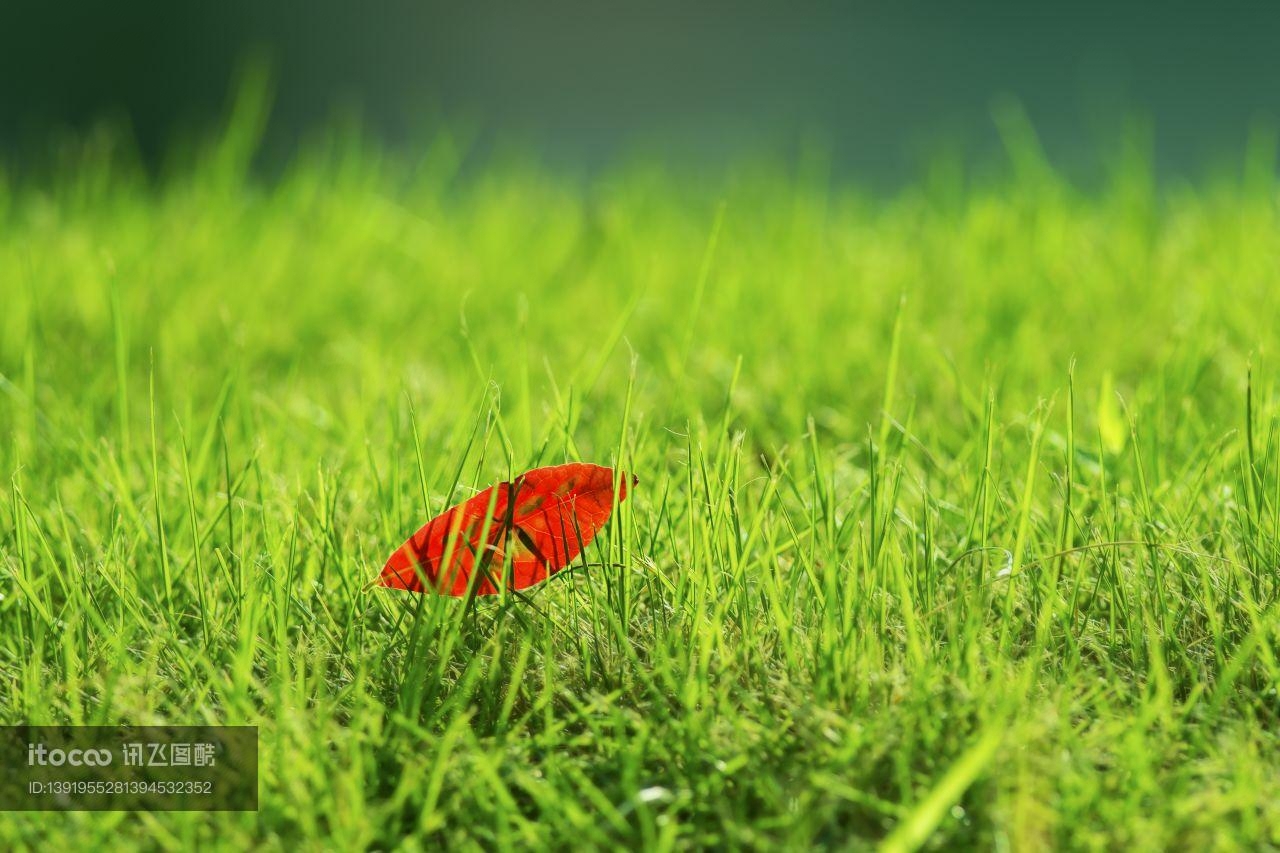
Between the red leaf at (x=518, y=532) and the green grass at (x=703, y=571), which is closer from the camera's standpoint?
the green grass at (x=703, y=571)

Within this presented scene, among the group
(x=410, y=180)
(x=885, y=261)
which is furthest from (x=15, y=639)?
(x=410, y=180)

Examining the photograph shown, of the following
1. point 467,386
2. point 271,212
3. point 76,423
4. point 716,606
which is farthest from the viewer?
point 271,212

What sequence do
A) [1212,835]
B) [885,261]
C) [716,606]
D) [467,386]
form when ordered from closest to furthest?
[1212,835] < [716,606] < [467,386] < [885,261]

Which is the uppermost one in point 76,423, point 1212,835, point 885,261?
point 885,261

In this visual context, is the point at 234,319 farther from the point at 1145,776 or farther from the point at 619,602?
the point at 1145,776

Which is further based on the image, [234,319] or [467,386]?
[234,319]
